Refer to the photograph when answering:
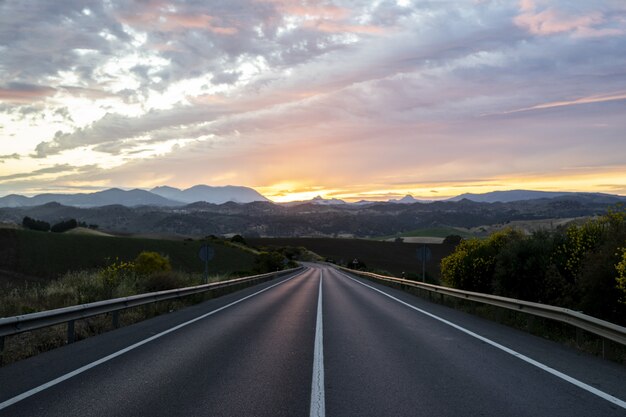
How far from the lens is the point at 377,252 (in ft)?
398

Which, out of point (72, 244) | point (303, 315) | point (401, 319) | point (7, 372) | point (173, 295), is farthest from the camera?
point (72, 244)

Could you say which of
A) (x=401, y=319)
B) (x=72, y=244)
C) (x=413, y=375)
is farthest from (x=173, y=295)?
(x=72, y=244)

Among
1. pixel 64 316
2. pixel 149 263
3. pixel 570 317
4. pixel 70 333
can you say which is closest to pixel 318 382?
pixel 570 317

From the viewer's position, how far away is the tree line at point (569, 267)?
1105 centimetres

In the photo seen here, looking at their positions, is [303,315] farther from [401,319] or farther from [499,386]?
[499,386]

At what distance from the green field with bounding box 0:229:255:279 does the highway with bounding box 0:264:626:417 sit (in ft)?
146

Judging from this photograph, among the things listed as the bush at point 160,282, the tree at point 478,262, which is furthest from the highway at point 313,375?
the tree at point 478,262

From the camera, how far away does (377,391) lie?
6.56 m

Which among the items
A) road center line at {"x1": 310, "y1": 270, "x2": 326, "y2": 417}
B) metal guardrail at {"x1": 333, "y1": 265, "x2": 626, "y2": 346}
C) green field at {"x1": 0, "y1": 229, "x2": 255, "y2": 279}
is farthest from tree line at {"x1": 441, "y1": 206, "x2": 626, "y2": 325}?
green field at {"x1": 0, "y1": 229, "x2": 255, "y2": 279}

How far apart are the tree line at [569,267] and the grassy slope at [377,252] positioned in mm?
64979

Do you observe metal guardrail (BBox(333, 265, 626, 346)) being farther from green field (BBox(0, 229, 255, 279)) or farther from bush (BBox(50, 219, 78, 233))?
bush (BBox(50, 219, 78, 233))

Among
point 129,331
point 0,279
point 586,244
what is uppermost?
point 586,244

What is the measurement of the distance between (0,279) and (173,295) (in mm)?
39665

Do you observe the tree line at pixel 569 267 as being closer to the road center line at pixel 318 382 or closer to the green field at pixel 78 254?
the road center line at pixel 318 382
